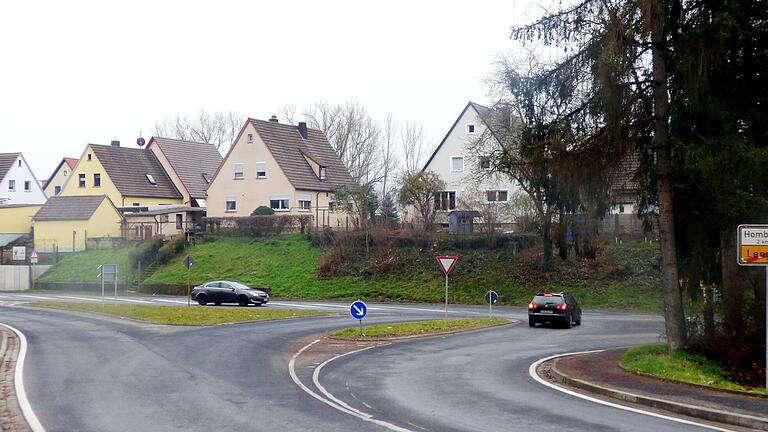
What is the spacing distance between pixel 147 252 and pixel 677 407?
2086 inches

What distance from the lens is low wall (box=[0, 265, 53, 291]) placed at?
205 feet

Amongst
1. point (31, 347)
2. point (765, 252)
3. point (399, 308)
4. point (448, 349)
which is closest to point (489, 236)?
point (399, 308)

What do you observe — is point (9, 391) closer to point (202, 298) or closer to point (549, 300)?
point (549, 300)

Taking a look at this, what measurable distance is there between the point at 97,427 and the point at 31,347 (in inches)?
551

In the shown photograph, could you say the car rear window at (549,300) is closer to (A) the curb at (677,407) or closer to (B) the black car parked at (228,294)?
(A) the curb at (677,407)

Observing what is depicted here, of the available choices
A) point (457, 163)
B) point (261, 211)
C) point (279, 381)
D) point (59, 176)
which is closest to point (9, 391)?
point (279, 381)

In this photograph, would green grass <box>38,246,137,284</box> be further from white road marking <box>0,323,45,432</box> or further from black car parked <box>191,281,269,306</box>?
white road marking <box>0,323,45,432</box>

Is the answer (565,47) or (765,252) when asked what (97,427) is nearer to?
(765,252)

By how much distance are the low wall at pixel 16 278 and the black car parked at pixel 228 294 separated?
2321 cm

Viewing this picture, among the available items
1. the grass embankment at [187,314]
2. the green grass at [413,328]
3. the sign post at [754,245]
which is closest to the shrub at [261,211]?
the grass embankment at [187,314]

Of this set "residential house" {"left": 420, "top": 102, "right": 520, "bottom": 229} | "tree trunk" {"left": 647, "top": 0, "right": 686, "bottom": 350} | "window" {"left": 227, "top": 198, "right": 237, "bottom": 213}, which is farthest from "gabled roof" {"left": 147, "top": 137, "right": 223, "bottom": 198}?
"tree trunk" {"left": 647, "top": 0, "right": 686, "bottom": 350}

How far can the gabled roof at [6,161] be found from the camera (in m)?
88.9

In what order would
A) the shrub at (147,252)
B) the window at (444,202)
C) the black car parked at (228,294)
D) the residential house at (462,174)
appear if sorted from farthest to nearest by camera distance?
the shrub at (147,252) < the window at (444,202) < the residential house at (462,174) < the black car parked at (228,294)

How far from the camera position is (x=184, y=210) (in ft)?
237
